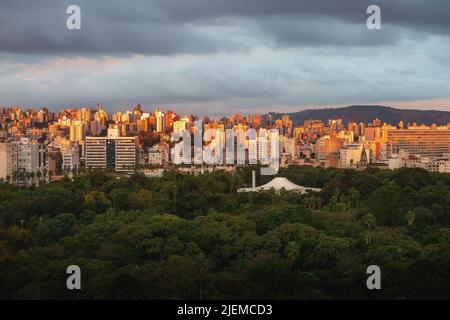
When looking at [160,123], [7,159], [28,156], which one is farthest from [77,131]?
[7,159]

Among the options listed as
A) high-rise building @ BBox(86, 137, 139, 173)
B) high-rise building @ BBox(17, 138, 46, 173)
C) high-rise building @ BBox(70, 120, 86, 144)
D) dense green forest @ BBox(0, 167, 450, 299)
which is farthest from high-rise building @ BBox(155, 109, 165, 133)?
dense green forest @ BBox(0, 167, 450, 299)

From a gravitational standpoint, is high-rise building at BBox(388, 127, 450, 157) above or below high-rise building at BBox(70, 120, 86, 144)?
below

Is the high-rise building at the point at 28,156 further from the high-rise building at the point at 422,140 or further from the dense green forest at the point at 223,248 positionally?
the high-rise building at the point at 422,140

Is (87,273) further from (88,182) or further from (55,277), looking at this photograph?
(88,182)

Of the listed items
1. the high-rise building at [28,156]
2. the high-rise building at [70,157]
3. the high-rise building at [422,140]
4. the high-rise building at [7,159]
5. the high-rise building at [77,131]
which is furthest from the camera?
the high-rise building at [422,140]

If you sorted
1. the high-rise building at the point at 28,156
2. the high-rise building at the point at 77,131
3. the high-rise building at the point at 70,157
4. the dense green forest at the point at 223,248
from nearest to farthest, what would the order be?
the dense green forest at the point at 223,248, the high-rise building at the point at 28,156, the high-rise building at the point at 70,157, the high-rise building at the point at 77,131

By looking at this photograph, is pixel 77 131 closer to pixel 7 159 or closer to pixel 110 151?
pixel 110 151

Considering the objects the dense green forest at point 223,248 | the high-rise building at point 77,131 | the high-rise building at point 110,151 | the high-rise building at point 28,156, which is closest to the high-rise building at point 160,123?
the high-rise building at point 77,131

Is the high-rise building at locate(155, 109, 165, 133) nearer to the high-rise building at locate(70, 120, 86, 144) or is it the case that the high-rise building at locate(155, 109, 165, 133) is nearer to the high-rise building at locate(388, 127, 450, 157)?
the high-rise building at locate(70, 120, 86, 144)
